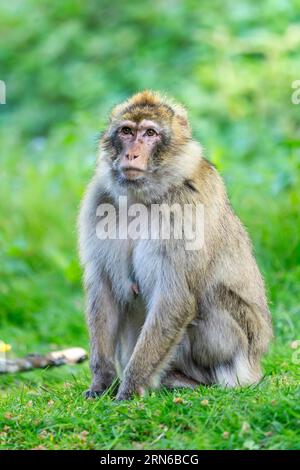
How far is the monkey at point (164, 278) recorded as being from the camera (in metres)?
5.25

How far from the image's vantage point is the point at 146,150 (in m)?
5.33

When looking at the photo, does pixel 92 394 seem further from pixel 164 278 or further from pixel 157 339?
pixel 164 278

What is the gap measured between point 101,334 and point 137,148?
1.03 m

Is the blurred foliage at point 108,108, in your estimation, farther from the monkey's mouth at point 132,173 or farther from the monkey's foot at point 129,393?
the monkey's foot at point 129,393

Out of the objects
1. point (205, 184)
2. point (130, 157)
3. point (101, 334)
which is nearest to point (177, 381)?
point (101, 334)

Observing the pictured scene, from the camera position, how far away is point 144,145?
17.5 feet

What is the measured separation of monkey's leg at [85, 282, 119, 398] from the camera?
5.47 metres

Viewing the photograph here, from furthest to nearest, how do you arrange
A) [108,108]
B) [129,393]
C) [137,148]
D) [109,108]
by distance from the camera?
[108,108] < [109,108] < [137,148] < [129,393]

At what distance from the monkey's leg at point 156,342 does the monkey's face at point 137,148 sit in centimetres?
64

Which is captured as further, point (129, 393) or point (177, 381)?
point (177, 381)

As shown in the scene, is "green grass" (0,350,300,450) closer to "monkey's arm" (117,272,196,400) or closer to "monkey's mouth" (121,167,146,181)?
"monkey's arm" (117,272,196,400)
